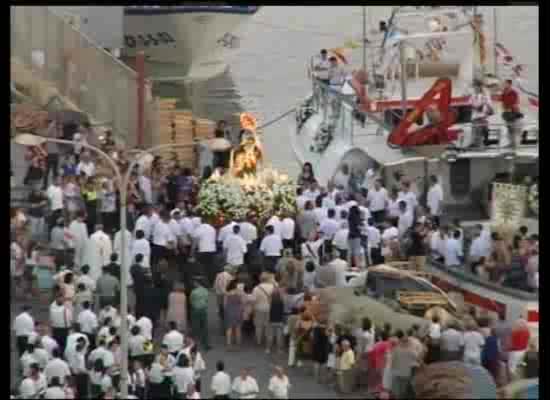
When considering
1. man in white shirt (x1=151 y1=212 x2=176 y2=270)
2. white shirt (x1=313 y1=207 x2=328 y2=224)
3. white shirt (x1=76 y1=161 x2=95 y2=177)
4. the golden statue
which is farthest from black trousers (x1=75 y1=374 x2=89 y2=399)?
white shirt (x1=76 y1=161 x2=95 y2=177)

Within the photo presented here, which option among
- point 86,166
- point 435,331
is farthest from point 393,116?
point 435,331

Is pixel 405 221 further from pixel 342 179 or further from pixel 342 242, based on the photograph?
pixel 342 179

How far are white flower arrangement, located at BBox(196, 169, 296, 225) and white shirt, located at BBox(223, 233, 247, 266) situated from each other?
1.30 metres

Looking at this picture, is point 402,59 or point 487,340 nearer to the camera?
point 487,340

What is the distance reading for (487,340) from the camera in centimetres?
2569

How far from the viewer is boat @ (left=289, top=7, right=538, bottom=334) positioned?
109ft

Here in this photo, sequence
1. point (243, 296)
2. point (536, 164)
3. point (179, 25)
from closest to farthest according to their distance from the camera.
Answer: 1. point (243, 296)
2. point (536, 164)
3. point (179, 25)

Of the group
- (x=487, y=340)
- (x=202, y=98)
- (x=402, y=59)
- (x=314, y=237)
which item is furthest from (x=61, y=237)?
(x=202, y=98)

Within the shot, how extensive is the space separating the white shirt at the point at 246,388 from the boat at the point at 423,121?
179 inches

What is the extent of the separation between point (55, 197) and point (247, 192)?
9.45ft

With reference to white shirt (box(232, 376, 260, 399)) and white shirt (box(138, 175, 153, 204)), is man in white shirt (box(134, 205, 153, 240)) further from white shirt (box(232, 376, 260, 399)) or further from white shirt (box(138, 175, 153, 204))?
white shirt (box(232, 376, 260, 399))

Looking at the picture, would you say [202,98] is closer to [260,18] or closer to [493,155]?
[260,18]

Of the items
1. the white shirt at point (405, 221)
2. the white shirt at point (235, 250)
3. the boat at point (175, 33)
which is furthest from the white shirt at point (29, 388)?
→ the boat at point (175, 33)
